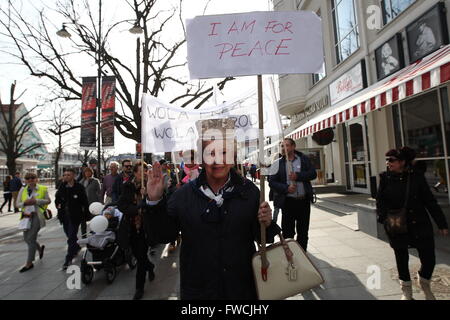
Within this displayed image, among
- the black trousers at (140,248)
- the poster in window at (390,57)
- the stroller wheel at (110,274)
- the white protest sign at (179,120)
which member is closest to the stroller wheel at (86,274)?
the stroller wheel at (110,274)

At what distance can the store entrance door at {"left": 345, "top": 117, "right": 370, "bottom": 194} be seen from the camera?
1091cm

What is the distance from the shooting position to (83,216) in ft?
18.8

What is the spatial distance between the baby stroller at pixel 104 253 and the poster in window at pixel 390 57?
891cm

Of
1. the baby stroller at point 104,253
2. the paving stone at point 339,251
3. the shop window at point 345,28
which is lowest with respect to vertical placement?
the paving stone at point 339,251

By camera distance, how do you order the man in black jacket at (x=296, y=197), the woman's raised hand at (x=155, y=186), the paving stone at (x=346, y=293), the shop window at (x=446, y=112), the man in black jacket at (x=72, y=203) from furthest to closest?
1. the shop window at (x=446, y=112)
2. the man in black jacket at (x=72, y=203)
3. the man in black jacket at (x=296, y=197)
4. the paving stone at (x=346, y=293)
5. the woman's raised hand at (x=155, y=186)

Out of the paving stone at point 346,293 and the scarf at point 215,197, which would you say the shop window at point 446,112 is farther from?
the scarf at point 215,197

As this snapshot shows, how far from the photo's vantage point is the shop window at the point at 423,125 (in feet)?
23.4

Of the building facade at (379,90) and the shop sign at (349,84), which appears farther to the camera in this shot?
the shop sign at (349,84)

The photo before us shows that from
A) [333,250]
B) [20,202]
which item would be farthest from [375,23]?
[20,202]

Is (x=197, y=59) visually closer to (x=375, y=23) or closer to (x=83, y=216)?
(x=83, y=216)

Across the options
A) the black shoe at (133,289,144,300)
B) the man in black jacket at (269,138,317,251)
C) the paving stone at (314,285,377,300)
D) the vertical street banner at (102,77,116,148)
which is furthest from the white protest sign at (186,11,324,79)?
the vertical street banner at (102,77,116,148)

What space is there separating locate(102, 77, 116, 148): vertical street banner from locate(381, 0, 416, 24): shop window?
10.5 meters

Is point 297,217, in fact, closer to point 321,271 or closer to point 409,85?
point 321,271

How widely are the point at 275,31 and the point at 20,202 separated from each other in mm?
5725
